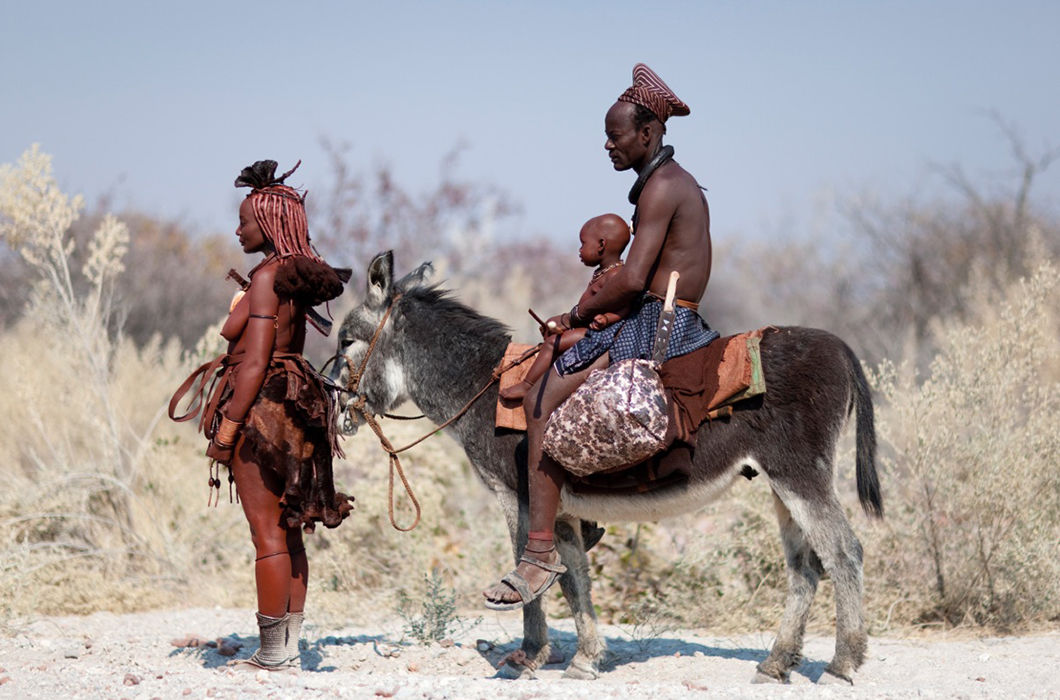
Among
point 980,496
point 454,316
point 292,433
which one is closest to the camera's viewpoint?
point 292,433

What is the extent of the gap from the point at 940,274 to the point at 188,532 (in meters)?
15.4

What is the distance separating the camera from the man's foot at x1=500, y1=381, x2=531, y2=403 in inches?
243

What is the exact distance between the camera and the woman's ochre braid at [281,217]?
5789 millimetres

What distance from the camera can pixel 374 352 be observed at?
687 centimetres

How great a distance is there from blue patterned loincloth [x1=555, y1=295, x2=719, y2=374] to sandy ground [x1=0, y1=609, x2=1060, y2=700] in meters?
1.64

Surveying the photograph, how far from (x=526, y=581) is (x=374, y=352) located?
71.9 inches

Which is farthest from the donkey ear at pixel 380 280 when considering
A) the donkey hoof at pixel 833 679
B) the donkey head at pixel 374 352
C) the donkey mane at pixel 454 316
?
the donkey hoof at pixel 833 679

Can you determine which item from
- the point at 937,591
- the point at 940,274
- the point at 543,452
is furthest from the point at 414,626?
the point at 940,274

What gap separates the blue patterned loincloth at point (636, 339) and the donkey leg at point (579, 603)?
1.13 metres

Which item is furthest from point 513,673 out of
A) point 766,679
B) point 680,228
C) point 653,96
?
point 653,96

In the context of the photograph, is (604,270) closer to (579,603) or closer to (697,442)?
(697,442)

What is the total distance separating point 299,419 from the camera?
5.76m

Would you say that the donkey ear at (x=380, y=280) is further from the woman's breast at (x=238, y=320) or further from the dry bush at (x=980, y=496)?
the dry bush at (x=980, y=496)

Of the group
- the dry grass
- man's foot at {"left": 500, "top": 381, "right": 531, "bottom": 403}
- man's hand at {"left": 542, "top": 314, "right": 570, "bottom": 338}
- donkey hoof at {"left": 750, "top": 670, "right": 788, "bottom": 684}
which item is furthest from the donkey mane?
donkey hoof at {"left": 750, "top": 670, "right": 788, "bottom": 684}
